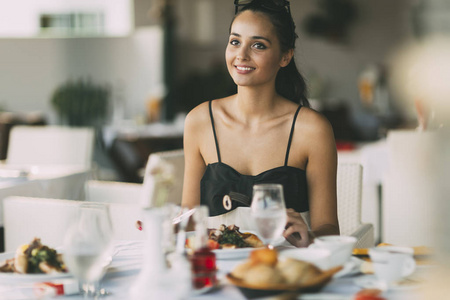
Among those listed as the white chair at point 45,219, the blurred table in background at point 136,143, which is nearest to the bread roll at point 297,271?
the white chair at point 45,219

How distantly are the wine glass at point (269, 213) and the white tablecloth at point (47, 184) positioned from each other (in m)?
1.77

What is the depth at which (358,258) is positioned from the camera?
4.28 ft

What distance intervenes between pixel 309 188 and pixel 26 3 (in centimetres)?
864

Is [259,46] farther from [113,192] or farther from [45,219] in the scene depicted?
[113,192]

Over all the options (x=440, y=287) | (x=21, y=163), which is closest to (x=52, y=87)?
(x=21, y=163)

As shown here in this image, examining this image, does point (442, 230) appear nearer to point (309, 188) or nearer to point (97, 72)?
point (309, 188)

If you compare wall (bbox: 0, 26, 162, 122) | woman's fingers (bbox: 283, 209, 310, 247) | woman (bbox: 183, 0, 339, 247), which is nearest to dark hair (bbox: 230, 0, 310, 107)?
woman (bbox: 183, 0, 339, 247)

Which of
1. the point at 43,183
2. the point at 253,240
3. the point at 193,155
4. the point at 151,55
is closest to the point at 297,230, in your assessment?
the point at 253,240

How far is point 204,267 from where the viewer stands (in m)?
1.12

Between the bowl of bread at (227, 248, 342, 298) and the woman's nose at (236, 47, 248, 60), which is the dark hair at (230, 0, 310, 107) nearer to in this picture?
the woman's nose at (236, 47, 248, 60)

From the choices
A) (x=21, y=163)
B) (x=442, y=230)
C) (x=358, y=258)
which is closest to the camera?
(x=442, y=230)

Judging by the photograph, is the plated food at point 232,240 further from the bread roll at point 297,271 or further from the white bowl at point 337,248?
the bread roll at point 297,271

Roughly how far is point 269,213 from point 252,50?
0.80 metres

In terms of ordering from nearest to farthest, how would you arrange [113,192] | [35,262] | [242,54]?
[35,262] < [242,54] < [113,192]
